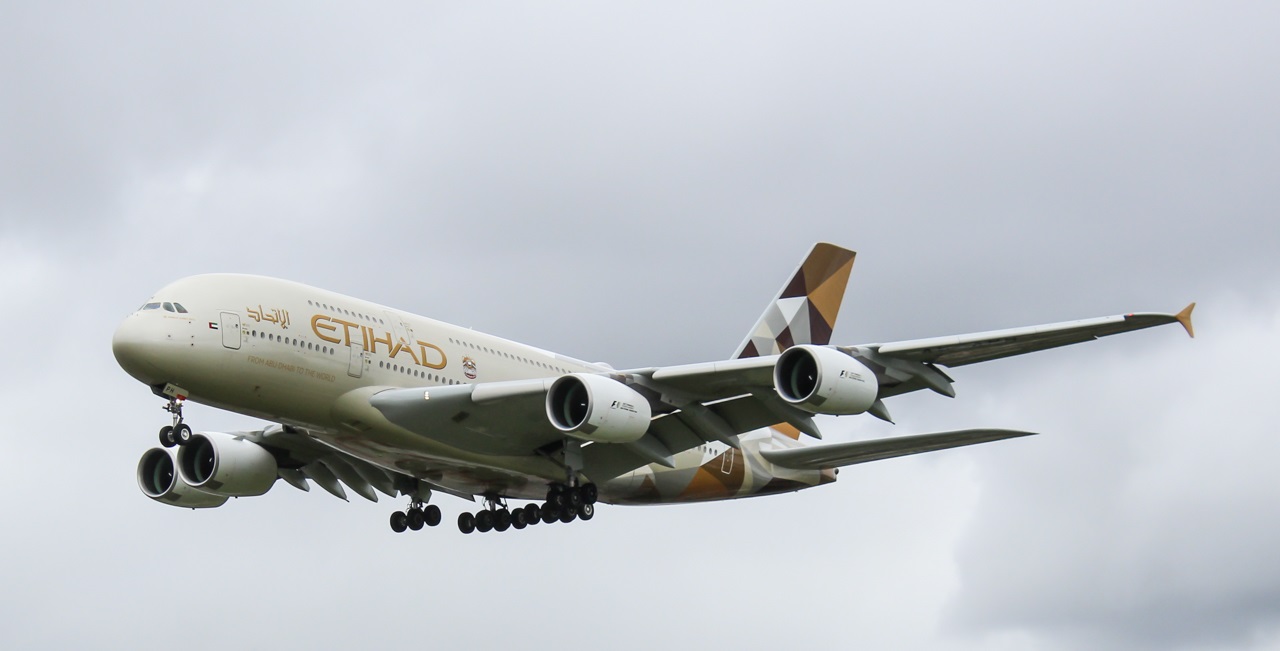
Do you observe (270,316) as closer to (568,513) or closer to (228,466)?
(228,466)

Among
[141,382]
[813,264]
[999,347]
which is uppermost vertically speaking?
[813,264]

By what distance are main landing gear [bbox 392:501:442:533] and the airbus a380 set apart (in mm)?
63

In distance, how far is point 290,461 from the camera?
130 ft

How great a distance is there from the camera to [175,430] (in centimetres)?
3155

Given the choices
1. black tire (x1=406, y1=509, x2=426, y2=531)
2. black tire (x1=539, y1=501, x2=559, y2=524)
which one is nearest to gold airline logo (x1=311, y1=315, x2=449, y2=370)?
black tire (x1=539, y1=501, x2=559, y2=524)

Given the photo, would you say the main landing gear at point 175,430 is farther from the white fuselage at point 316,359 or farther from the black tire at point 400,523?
the black tire at point 400,523

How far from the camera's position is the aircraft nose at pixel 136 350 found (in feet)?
101

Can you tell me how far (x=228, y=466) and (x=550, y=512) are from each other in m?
7.98

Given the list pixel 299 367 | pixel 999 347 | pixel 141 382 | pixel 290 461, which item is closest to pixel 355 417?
pixel 299 367

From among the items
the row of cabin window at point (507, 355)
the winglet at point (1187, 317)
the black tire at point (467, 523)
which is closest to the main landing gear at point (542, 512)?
the black tire at point (467, 523)

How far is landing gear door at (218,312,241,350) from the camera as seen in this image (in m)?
31.6

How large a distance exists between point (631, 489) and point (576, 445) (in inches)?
138

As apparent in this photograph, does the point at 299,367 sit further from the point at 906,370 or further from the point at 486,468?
the point at 906,370

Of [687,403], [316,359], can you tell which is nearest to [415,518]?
[316,359]
